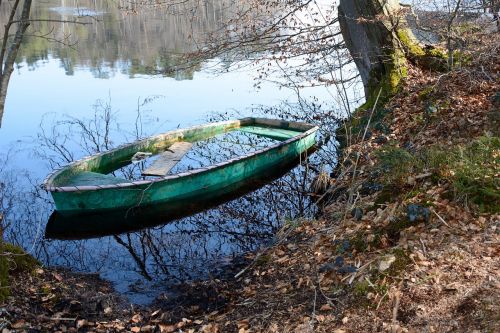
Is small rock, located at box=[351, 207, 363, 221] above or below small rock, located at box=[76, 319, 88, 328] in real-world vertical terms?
A: above

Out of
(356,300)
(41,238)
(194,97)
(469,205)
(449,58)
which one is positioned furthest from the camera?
(194,97)

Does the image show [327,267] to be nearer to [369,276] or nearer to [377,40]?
[369,276]

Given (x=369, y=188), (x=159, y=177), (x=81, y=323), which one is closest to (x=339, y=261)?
(x=369, y=188)

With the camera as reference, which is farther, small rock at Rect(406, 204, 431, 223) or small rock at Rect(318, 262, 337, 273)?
small rock at Rect(406, 204, 431, 223)

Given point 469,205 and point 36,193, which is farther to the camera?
point 36,193

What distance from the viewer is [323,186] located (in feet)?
29.6

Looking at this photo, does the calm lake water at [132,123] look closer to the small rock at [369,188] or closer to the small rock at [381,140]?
the small rock at [381,140]

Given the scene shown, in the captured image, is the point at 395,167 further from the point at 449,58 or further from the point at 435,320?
the point at 449,58

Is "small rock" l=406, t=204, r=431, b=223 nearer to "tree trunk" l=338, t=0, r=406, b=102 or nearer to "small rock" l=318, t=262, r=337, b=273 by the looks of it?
"small rock" l=318, t=262, r=337, b=273

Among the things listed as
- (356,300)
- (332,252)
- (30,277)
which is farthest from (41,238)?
(356,300)

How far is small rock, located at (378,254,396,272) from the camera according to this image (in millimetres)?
4332

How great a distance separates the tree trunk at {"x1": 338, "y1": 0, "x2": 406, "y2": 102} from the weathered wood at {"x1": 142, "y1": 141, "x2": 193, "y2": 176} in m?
3.91

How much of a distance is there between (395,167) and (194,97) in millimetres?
11945

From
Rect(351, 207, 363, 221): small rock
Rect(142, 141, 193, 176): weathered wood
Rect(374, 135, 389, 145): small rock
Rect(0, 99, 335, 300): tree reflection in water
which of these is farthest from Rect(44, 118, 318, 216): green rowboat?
Rect(351, 207, 363, 221): small rock
